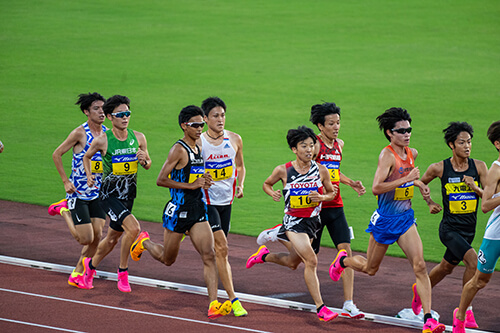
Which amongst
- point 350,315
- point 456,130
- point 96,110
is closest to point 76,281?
point 96,110

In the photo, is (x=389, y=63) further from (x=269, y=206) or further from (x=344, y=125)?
(x=269, y=206)

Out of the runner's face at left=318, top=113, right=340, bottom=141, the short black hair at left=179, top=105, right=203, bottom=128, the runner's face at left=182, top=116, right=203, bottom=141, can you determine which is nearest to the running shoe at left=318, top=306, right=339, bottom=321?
the runner's face at left=318, top=113, right=340, bottom=141

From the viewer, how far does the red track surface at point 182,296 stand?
28.7ft

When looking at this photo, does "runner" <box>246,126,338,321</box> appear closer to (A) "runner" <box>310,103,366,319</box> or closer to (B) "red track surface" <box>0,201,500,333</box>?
(A) "runner" <box>310,103,366,319</box>

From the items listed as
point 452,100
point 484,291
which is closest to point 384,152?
point 484,291

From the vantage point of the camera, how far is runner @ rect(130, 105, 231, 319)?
9.04 m

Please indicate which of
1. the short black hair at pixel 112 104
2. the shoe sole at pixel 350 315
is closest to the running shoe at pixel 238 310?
the shoe sole at pixel 350 315

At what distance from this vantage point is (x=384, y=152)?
8.88 m

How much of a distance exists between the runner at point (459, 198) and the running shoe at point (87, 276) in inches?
156

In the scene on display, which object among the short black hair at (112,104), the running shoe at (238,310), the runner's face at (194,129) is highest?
the short black hair at (112,104)

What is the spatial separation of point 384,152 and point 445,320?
6.69 feet

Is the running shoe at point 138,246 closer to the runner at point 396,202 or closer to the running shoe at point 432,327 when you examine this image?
the runner at point 396,202

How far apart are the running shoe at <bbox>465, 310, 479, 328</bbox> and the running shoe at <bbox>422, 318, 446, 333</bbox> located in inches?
30.4

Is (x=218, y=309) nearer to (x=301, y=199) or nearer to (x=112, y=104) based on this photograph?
(x=301, y=199)
